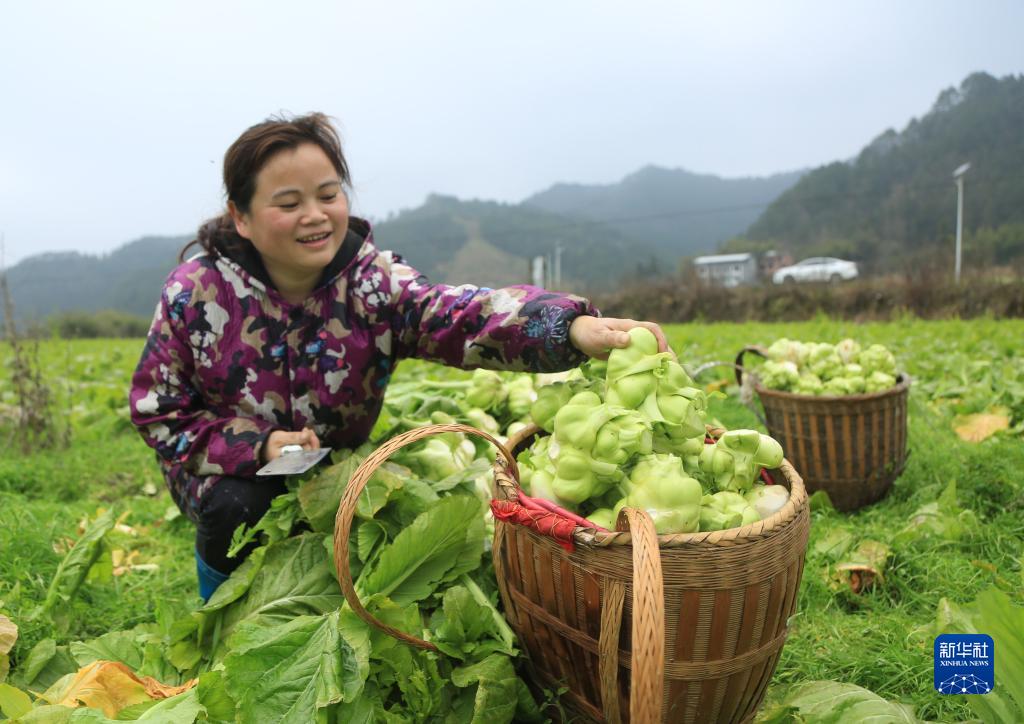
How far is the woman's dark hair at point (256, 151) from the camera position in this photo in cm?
231

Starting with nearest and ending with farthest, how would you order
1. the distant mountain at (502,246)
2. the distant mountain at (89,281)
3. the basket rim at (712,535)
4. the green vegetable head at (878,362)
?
the basket rim at (712,535)
the green vegetable head at (878,362)
the distant mountain at (89,281)
the distant mountain at (502,246)

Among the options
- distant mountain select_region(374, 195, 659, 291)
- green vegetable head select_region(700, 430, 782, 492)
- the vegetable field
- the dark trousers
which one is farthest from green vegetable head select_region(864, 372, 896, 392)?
distant mountain select_region(374, 195, 659, 291)

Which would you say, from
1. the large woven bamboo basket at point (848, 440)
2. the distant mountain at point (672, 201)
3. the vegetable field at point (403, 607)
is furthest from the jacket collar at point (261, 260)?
the distant mountain at point (672, 201)

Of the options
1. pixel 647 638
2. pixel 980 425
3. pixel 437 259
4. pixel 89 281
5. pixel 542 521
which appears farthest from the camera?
pixel 89 281

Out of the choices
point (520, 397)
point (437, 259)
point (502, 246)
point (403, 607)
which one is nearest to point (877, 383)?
point (520, 397)

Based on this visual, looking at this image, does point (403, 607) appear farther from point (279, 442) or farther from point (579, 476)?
point (279, 442)

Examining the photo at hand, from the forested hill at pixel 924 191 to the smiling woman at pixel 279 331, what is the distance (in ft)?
95.8

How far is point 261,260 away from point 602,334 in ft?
4.33

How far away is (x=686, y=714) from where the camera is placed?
1.61 metres

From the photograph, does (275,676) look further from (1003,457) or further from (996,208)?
(996,208)

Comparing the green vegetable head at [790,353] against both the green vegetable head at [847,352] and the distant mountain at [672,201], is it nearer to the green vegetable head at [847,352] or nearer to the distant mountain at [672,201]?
the green vegetable head at [847,352]

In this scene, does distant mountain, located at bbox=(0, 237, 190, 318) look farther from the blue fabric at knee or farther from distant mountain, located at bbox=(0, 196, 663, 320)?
the blue fabric at knee

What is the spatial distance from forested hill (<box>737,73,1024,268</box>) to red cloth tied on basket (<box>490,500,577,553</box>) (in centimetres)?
2987

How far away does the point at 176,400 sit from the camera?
8.12ft
